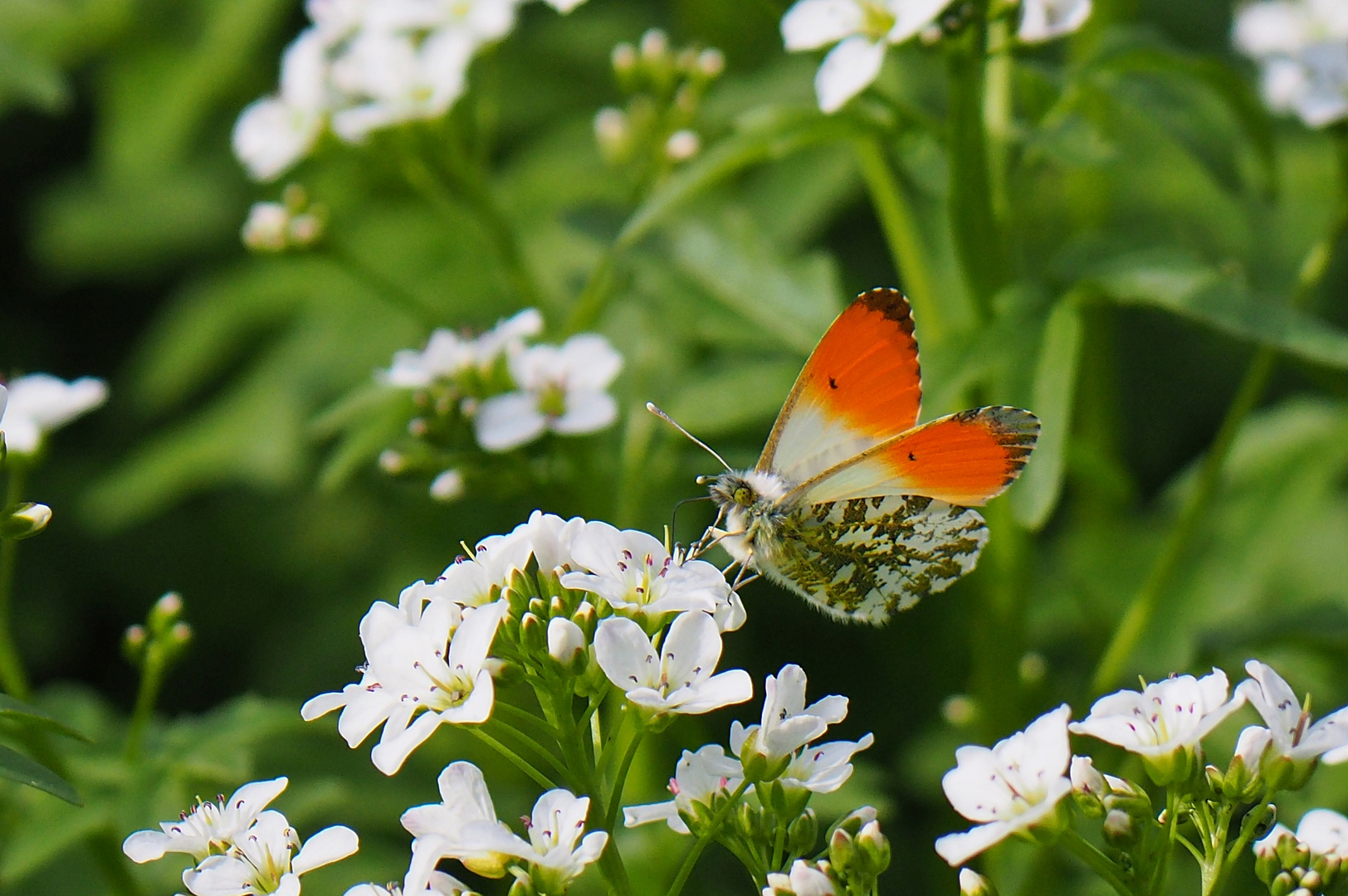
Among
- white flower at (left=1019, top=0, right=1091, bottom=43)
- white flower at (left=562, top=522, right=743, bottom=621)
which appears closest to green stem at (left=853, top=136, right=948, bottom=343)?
white flower at (left=1019, top=0, right=1091, bottom=43)

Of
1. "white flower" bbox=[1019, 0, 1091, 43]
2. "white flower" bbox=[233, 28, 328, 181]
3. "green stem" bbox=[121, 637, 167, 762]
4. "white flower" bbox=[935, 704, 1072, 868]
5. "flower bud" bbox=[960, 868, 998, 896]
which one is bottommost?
"green stem" bbox=[121, 637, 167, 762]

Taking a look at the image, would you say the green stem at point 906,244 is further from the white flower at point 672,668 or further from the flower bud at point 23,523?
the flower bud at point 23,523

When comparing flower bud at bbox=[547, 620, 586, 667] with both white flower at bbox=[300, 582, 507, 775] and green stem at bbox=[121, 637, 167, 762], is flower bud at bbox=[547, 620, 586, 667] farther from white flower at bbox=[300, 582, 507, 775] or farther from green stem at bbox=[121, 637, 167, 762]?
green stem at bbox=[121, 637, 167, 762]

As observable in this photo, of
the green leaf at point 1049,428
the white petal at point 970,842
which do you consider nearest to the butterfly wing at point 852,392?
the green leaf at point 1049,428

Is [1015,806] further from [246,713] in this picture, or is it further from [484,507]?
[484,507]

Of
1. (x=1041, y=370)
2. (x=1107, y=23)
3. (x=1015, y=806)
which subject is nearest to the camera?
(x=1015, y=806)

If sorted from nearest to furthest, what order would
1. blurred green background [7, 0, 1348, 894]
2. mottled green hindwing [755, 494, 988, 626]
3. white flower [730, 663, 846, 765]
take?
white flower [730, 663, 846, 765]
mottled green hindwing [755, 494, 988, 626]
blurred green background [7, 0, 1348, 894]

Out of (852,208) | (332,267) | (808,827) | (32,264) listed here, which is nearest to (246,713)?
(808,827)
